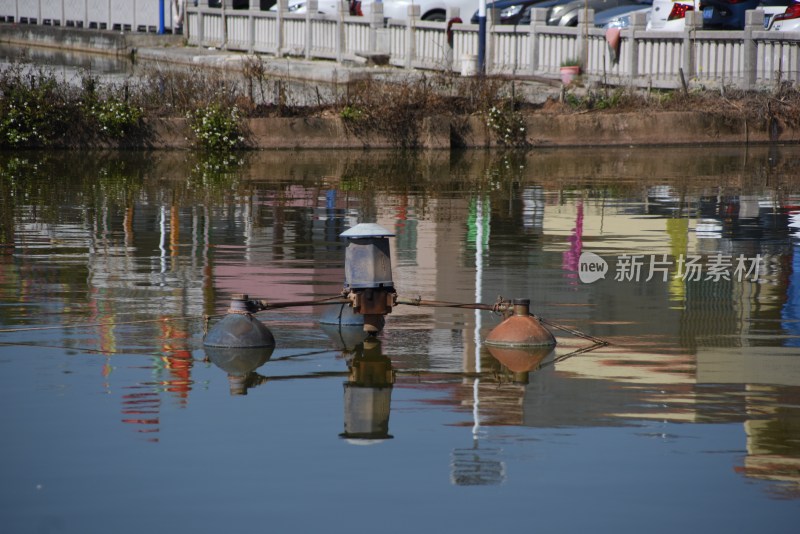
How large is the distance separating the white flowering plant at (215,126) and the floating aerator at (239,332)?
50.7 ft

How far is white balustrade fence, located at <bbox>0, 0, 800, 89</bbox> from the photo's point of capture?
27.7 m

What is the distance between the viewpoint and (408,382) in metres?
7.56

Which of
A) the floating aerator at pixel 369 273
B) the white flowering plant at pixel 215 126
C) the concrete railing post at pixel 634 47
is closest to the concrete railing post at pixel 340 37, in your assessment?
the concrete railing post at pixel 634 47

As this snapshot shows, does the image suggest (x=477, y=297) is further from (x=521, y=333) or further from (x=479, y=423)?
(x=479, y=423)

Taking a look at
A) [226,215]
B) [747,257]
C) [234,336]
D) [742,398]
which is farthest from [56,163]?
[742,398]

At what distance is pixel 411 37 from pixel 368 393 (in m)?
25.1

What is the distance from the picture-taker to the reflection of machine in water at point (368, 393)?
664 centimetres

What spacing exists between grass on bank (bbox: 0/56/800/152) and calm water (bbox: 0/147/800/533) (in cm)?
849

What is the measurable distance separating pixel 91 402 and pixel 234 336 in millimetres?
1277

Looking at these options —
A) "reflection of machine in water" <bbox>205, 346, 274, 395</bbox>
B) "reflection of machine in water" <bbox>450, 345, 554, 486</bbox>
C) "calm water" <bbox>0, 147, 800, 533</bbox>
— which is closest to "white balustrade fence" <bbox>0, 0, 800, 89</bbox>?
"calm water" <bbox>0, 147, 800, 533</bbox>

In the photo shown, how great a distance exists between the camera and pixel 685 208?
16.0m

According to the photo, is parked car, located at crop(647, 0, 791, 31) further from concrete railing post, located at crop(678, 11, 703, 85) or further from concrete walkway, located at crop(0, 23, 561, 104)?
concrete walkway, located at crop(0, 23, 561, 104)

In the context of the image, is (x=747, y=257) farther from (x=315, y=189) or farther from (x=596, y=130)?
(x=596, y=130)

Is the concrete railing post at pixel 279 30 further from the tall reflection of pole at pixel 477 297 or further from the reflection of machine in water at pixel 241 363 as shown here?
the reflection of machine in water at pixel 241 363
